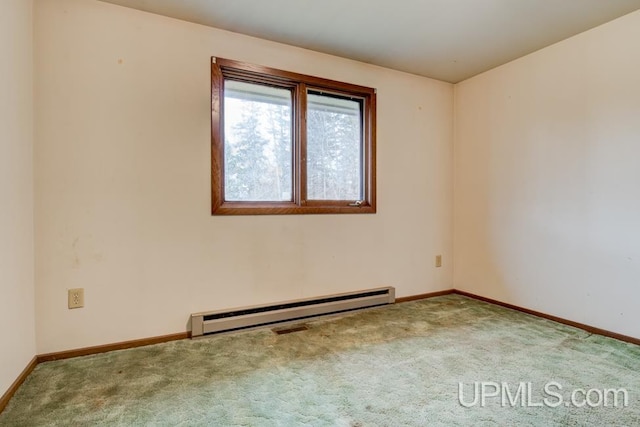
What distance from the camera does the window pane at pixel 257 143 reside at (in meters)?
2.52

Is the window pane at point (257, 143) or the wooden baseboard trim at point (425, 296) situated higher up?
the window pane at point (257, 143)

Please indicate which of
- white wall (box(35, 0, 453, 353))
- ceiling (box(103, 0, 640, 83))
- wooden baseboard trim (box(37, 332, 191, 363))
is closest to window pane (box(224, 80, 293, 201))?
white wall (box(35, 0, 453, 353))

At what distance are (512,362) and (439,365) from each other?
17.4 inches

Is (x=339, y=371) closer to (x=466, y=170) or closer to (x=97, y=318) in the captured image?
(x=97, y=318)

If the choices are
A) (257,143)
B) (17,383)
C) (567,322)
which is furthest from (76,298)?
(567,322)

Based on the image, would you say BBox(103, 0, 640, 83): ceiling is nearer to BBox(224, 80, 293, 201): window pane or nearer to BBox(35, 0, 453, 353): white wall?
BBox(35, 0, 453, 353): white wall

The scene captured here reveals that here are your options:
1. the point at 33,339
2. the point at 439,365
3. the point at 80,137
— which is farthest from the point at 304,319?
the point at 80,137

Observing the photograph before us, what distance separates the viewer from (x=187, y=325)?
7.61 ft

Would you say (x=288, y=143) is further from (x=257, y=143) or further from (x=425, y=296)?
(x=425, y=296)

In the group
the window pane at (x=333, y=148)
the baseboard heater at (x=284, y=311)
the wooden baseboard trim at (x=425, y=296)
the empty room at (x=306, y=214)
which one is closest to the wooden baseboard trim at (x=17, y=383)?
the empty room at (x=306, y=214)

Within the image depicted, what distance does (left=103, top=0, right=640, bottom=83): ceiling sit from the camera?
2117mm

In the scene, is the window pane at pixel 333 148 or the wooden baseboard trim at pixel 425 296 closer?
the window pane at pixel 333 148

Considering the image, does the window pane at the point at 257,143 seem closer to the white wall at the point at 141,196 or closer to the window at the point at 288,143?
the window at the point at 288,143

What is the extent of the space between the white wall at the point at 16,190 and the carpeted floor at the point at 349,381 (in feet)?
0.76
